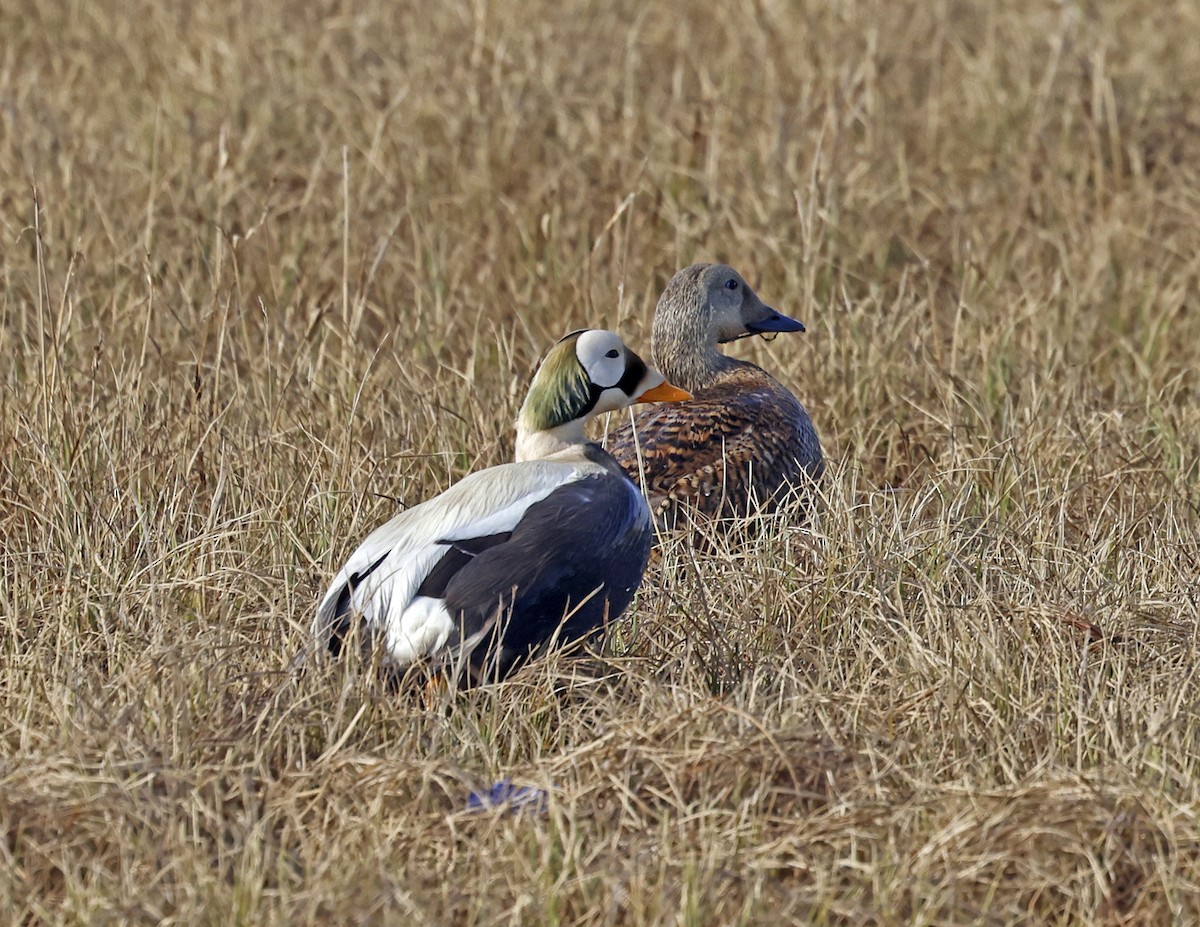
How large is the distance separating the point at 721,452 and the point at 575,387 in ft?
3.83

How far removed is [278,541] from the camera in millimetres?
3920

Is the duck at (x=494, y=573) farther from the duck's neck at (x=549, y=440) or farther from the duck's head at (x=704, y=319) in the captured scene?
the duck's head at (x=704, y=319)

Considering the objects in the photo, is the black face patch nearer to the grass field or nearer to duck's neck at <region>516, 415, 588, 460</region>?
duck's neck at <region>516, 415, 588, 460</region>

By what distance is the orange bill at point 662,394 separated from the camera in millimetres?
3773

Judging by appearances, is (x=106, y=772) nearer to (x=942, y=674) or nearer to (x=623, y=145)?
A: (x=942, y=674)

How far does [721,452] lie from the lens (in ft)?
→ 15.5

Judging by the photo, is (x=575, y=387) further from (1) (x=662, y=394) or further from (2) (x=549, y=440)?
(1) (x=662, y=394)

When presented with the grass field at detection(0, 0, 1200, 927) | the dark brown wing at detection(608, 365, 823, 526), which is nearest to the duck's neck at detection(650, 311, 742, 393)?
the grass field at detection(0, 0, 1200, 927)

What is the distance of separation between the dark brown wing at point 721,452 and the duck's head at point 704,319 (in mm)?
398

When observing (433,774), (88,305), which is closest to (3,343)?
(88,305)

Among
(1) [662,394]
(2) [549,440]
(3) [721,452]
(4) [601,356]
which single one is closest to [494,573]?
(2) [549,440]

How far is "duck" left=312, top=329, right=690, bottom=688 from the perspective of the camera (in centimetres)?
326

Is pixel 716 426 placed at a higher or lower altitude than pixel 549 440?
lower

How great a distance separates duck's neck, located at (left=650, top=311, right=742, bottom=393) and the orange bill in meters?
1.42
